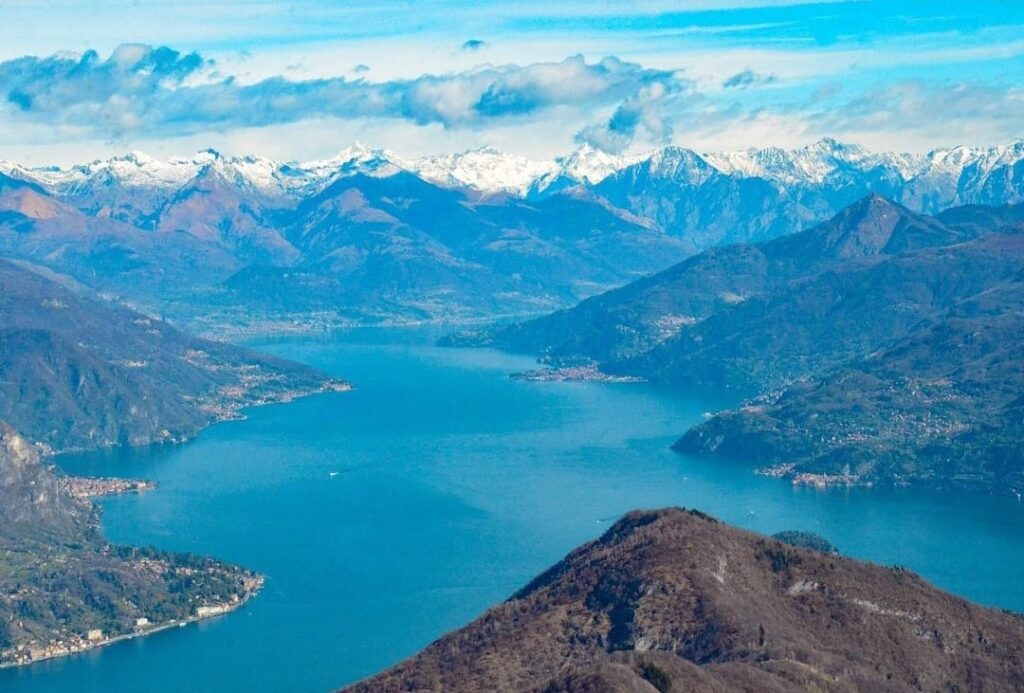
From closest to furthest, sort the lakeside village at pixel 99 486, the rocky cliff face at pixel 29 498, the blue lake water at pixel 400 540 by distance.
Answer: the blue lake water at pixel 400 540 < the rocky cliff face at pixel 29 498 < the lakeside village at pixel 99 486

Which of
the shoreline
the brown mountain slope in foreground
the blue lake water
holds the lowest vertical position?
the shoreline

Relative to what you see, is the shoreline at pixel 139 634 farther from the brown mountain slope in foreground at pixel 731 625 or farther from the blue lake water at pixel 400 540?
the brown mountain slope in foreground at pixel 731 625

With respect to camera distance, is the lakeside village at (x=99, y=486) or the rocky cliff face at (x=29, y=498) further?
the lakeside village at (x=99, y=486)

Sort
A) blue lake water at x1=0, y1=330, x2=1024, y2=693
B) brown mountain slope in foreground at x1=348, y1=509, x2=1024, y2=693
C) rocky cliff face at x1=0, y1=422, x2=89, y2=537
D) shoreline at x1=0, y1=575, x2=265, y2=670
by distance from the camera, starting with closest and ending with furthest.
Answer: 1. brown mountain slope in foreground at x1=348, y1=509, x2=1024, y2=693
2. blue lake water at x1=0, y1=330, x2=1024, y2=693
3. shoreline at x1=0, y1=575, x2=265, y2=670
4. rocky cliff face at x1=0, y1=422, x2=89, y2=537

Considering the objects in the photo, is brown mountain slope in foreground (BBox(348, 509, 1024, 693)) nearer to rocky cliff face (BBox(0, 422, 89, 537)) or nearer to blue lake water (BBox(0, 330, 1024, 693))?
blue lake water (BBox(0, 330, 1024, 693))

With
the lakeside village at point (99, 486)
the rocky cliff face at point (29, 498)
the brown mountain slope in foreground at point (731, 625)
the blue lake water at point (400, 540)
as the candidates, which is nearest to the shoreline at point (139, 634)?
the blue lake water at point (400, 540)

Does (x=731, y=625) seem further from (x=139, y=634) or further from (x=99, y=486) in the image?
(x=99, y=486)

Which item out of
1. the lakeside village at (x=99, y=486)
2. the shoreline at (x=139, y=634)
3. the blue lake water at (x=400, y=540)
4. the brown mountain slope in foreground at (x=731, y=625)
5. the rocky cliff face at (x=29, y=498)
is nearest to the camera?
the brown mountain slope in foreground at (x=731, y=625)

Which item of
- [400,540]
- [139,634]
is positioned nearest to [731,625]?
[139,634]

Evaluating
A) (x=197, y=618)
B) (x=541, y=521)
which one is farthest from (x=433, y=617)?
(x=541, y=521)

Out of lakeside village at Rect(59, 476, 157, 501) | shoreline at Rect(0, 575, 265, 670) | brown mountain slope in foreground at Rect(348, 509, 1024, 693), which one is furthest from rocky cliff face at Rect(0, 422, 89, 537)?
brown mountain slope in foreground at Rect(348, 509, 1024, 693)
